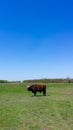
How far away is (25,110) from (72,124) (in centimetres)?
439

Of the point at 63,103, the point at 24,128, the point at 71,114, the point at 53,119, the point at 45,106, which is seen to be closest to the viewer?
the point at 24,128

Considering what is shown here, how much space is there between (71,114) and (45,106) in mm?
2987

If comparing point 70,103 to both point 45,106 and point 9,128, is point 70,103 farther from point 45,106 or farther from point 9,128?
point 9,128

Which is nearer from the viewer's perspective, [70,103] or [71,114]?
[71,114]

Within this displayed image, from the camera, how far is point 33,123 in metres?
17.6

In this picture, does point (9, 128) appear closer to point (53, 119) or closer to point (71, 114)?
point (53, 119)

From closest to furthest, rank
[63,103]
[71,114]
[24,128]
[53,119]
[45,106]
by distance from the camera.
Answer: [24,128] < [53,119] < [71,114] < [45,106] < [63,103]

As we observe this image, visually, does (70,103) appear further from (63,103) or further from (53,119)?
(53,119)

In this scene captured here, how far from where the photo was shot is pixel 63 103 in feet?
78.6

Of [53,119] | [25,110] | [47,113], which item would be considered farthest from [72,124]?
[25,110]

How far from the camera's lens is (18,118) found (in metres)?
18.8

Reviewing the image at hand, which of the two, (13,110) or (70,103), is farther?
(70,103)

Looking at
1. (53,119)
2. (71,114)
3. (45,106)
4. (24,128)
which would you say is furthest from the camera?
(45,106)

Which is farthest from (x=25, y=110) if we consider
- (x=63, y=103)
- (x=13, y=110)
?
(x=63, y=103)
